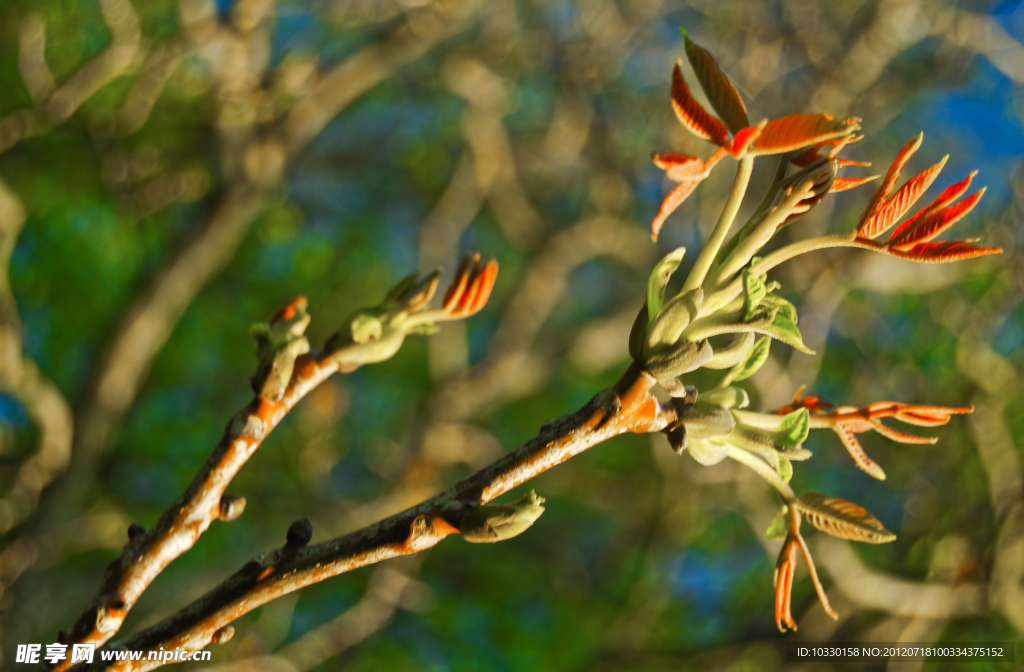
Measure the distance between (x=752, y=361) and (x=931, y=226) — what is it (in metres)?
0.32

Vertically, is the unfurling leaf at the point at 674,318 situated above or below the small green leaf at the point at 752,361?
above

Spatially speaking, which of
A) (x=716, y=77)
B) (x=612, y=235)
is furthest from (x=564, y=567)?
(x=716, y=77)

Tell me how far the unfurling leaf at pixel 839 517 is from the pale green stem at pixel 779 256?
37 cm

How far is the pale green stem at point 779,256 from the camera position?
2.98 feet

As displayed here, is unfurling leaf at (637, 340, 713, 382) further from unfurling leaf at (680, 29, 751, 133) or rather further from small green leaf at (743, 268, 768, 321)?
unfurling leaf at (680, 29, 751, 133)

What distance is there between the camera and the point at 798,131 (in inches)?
31.1

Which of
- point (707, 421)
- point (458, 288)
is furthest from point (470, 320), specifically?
point (707, 421)

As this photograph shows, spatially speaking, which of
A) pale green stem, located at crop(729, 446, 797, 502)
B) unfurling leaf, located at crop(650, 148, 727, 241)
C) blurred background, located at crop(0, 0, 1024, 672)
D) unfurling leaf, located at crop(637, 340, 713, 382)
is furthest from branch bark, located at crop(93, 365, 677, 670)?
blurred background, located at crop(0, 0, 1024, 672)

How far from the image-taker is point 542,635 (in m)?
6.88

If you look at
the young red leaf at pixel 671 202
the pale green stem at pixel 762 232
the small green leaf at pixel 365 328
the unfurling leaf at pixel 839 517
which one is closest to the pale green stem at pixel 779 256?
the pale green stem at pixel 762 232

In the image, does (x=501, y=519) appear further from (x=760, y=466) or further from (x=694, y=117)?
(x=694, y=117)

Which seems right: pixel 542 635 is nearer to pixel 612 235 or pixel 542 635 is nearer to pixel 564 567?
pixel 564 567

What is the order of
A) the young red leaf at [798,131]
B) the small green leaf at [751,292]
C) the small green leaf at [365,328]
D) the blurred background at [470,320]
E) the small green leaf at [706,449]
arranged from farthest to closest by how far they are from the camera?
the blurred background at [470,320] < the small green leaf at [365,328] < the small green leaf at [706,449] < the small green leaf at [751,292] < the young red leaf at [798,131]

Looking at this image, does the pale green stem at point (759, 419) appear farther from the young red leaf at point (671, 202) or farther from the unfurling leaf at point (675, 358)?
the young red leaf at point (671, 202)
